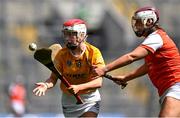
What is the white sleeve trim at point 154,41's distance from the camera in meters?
9.95

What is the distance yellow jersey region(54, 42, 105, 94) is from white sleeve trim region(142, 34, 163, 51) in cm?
86

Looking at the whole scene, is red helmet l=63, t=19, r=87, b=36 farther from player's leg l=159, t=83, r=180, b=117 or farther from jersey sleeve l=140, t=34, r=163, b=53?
player's leg l=159, t=83, r=180, b=117

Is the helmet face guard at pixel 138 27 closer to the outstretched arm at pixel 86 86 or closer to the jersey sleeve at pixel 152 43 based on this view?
the jersey sleeve at pixel 152 43

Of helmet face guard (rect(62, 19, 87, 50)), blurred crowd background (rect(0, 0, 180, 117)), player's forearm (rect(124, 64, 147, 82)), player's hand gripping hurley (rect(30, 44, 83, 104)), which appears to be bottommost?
blurred crowd background (rect(0, 0, 180, 117))

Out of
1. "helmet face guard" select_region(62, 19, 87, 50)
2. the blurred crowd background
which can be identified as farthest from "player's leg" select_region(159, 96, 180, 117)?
the blurred crowd background

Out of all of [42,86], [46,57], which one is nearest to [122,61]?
[46,57]

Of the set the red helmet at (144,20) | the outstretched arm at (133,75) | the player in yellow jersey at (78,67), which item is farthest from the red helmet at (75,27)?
the outstretched arm at (133,75)

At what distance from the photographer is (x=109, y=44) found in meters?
A: 30.7

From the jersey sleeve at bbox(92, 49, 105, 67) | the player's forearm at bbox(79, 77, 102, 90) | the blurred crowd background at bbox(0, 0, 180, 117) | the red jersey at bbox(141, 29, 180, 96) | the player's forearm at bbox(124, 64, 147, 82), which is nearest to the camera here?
the red jersey at bbox(141, 29, 180, 96)

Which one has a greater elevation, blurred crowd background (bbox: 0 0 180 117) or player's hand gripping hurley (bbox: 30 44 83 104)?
player's hand gripping hurley (bbox: 30 44 83 104)

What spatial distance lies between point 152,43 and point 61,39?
1900 centimetres

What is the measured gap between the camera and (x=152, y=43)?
9.98 metres

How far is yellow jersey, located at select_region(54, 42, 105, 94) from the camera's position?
10672 millimetres

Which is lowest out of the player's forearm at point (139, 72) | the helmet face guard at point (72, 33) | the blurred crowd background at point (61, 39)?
the blurred crowd background at point (61, 39)
